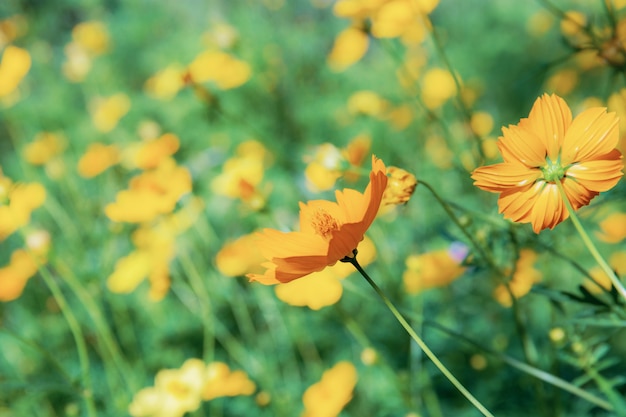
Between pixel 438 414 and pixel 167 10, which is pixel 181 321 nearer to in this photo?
pixel 438 414

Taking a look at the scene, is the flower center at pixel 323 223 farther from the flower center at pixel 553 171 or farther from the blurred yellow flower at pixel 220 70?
the blurred yellow flower at pixel 220 70

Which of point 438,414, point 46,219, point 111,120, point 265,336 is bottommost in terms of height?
point 46,219

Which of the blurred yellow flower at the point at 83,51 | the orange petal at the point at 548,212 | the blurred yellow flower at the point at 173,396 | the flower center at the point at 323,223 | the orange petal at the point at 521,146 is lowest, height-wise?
the blurred yellow flower at the point at 173,396

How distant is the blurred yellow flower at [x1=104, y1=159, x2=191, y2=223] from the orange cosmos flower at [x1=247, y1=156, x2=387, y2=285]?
0.46m

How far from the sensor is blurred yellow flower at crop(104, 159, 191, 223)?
0.90 m

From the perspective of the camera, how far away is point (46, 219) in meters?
2.21

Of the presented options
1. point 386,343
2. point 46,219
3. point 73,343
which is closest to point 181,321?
point 73,343

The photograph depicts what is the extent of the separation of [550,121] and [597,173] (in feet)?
0.17

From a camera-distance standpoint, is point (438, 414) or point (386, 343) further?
point (386, 343)

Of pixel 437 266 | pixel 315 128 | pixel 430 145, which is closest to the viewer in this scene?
pixel 437 266

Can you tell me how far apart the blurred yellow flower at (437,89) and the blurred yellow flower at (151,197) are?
36.8 inches

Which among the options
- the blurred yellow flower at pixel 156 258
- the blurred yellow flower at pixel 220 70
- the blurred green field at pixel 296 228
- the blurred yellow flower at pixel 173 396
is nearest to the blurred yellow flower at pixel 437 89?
the blurred green field at pixel 296 228

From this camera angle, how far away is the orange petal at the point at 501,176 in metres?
0.42

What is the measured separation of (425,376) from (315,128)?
3.95ft
